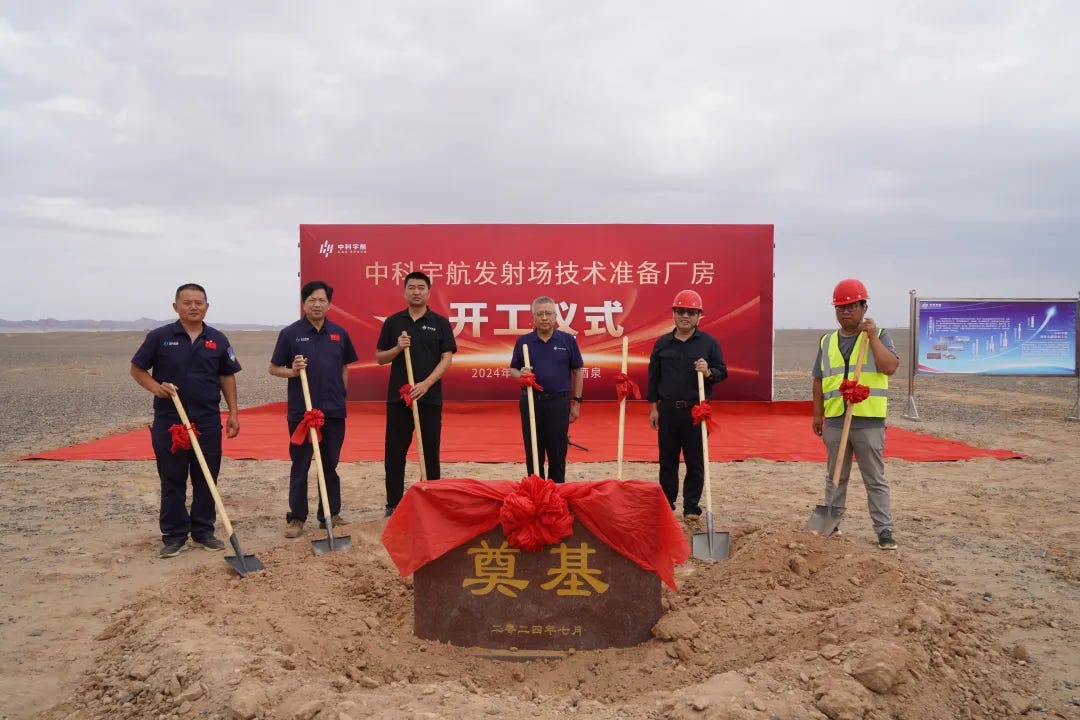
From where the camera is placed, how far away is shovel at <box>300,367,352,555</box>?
389cm

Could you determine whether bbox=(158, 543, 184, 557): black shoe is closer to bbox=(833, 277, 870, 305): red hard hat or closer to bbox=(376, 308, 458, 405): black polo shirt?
bbox=(376, 308, 458, 405): black polo shirt

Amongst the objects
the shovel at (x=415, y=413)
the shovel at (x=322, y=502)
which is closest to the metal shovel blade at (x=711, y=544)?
the shovel at (x=415, y=413)

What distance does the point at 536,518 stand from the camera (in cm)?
269

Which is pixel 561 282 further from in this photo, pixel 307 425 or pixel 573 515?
pixel 573 515

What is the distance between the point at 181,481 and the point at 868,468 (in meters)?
3.92

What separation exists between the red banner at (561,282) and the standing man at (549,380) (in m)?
5.06

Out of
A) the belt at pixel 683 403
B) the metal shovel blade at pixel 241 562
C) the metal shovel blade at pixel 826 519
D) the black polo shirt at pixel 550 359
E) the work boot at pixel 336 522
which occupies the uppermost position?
the black polo shirt at pixel 550 359

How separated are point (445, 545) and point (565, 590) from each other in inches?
19.9

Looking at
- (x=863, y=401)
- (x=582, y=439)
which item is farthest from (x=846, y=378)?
(x=582, y=439)

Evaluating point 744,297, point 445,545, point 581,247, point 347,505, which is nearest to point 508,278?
point 581,247

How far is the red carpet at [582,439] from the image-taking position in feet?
22.8

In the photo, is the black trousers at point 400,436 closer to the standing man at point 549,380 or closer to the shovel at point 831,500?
the standing man at point 549,380

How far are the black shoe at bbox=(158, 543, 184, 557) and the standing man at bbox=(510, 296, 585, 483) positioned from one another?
81.2 inches

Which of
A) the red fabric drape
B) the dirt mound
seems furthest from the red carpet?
the red fabric drape
